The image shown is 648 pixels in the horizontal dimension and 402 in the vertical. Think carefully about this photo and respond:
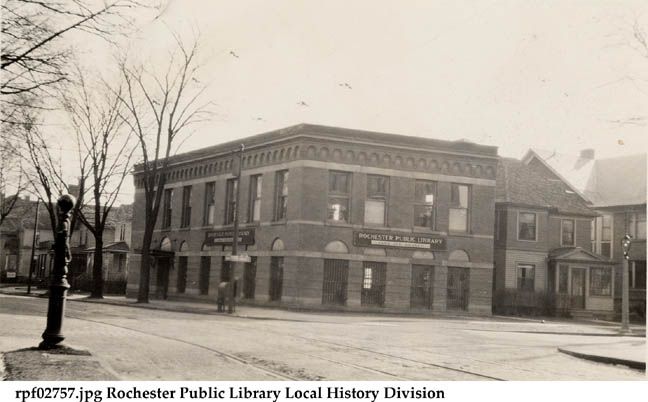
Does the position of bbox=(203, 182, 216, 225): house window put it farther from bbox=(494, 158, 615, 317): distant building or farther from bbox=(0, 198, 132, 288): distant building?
bbox=(494, 158, 615, 317): distant building

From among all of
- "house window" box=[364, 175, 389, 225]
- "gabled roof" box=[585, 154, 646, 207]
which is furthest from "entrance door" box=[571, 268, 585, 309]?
"house window" box=[364, 175, 389, 225]

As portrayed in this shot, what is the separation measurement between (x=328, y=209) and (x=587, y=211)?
17.5 m

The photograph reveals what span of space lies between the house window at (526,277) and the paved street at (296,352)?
18.2 meters

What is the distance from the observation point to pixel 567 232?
39500 mm

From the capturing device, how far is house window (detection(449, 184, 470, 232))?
105ft

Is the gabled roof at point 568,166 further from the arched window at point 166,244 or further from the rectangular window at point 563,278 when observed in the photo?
the arched window at point 166,244

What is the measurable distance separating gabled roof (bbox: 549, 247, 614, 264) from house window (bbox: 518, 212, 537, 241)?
156 centimetres

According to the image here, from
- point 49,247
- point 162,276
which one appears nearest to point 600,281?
point 162,276

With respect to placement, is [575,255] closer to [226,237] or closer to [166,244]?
[226,237]

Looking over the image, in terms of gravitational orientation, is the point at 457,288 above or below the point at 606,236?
below

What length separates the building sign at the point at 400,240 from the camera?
30297 mm

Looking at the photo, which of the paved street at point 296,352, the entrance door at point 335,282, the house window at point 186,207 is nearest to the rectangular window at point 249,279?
the entrance door at point 335,282

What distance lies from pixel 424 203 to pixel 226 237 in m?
9.79
